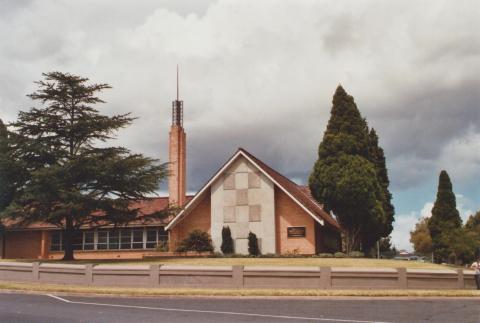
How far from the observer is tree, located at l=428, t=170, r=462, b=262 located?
56656mm

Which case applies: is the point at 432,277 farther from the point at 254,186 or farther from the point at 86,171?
the point at 86,171

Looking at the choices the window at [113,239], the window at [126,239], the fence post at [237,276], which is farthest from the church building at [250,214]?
the fence post at [237,276]

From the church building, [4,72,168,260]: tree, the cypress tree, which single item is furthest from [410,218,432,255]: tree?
[4,72,168,260]: tree

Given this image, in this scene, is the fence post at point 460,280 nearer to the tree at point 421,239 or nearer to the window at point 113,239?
the window at point 113,239

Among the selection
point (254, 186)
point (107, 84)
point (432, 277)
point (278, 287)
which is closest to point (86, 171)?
point (107, 84)

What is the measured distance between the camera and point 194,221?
131 ft

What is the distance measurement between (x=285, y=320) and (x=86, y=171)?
20.9 metres

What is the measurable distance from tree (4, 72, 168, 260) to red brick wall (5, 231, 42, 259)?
1315cm

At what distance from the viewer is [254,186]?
126ft

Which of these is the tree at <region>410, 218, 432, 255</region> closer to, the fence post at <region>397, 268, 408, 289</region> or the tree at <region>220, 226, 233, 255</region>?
the tree at <region>220, 226, 233, 255</region>

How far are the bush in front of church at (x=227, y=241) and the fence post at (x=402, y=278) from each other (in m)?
16.0

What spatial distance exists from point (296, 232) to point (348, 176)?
5082 mm

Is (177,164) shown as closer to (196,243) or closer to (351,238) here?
(196,243)

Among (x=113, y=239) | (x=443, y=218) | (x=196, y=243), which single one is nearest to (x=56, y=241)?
(x=113, y=239)
